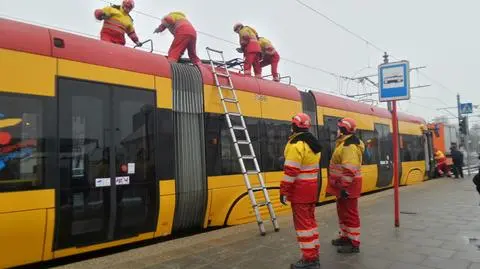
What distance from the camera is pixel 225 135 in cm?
706

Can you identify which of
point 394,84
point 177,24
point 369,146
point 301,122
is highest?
point 177,24

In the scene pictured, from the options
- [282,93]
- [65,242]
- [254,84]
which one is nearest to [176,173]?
[65,242]

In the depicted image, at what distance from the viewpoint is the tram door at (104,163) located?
Answer: 4848mm

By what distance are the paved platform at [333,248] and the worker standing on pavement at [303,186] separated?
13.5 inches

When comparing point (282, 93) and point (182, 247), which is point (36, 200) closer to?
point (182, 247)

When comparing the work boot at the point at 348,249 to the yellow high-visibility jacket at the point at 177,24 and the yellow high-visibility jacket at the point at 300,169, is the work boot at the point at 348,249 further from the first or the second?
the yellow high-visibility jacket at the point at 177,24

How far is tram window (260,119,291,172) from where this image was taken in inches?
317

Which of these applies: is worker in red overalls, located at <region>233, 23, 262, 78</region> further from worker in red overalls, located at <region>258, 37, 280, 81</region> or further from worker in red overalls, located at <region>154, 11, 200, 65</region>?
worker in red overalls, located at <region>154, 11, 200, 65</region>

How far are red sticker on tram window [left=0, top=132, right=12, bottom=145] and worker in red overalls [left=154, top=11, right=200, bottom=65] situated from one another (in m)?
3.47

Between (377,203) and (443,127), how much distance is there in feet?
55.2

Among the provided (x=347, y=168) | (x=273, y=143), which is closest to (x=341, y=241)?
(x=347, y=168)

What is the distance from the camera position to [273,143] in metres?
8.28

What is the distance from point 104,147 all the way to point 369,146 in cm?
931

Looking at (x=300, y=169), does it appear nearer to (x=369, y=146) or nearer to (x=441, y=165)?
(x=369, y=146)
